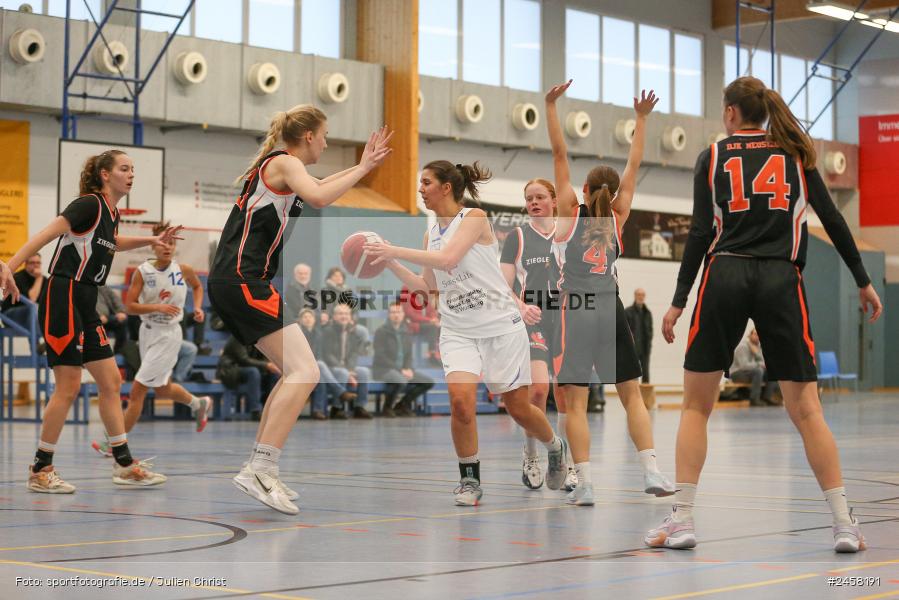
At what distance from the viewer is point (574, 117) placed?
2655 centimetres

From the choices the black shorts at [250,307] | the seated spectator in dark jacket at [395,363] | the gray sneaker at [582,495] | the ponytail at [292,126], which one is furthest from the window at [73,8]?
the gray sneaker at [582,495]

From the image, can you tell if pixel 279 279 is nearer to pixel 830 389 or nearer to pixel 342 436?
pixel 342 436

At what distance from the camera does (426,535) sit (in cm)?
534

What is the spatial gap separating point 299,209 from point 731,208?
2265mm

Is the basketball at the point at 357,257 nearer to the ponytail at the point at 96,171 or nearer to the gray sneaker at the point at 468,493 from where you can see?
the gray sneaker at the point at 468,493

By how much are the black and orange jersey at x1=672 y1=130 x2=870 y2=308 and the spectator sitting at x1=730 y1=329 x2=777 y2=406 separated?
62.4ft

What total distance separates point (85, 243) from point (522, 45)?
2046 cm

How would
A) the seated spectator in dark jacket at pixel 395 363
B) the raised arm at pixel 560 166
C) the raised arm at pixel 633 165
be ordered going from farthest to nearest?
the seated spectator in dark jacket at pixel 395 363
the raised arm at pixel 633 165
the raised arm at pixel 560 166

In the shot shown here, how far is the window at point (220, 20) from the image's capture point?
854 inches

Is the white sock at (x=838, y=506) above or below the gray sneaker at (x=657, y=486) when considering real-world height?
above

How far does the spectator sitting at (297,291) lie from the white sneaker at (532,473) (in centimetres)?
984

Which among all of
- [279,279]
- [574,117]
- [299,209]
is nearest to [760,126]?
[299,209]

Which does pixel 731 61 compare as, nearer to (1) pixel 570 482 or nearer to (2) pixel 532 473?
(2) pixel 532 473

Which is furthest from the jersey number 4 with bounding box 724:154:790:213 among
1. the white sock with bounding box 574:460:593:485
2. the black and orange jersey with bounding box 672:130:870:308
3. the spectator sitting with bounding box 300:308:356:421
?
the spectator sitting with bounding box 300:308:356:421
